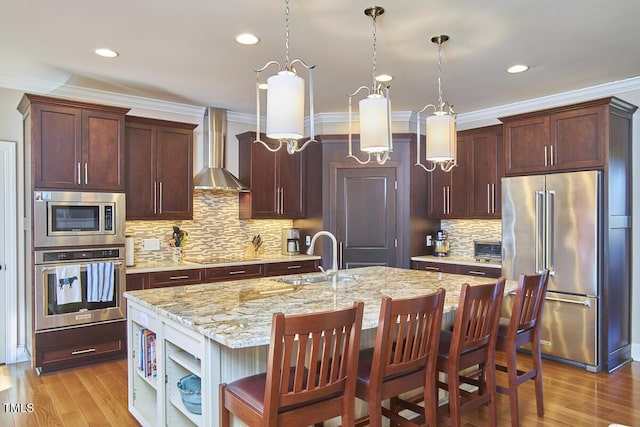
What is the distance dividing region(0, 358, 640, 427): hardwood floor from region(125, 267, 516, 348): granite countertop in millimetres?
911

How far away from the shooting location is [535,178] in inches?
170

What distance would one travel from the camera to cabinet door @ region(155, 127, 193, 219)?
4789mm

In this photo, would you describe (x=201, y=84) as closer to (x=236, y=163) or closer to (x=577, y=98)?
(x=236, y=163)

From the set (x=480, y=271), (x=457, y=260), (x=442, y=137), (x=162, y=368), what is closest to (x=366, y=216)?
(x=457, y=260)

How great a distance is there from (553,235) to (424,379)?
8.71 feet

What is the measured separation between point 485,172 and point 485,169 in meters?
0.04

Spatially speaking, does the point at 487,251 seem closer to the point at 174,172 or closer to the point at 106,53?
the point at 174,172

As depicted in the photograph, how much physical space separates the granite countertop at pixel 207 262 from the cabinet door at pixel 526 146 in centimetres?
256

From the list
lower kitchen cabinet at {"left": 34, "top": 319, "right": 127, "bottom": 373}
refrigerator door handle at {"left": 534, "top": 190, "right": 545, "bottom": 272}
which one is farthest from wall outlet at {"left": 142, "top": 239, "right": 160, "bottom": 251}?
refrigerator door handle at {"left": 534, "top": 190, "right": 545, "bottom": 272}

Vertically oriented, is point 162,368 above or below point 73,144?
below

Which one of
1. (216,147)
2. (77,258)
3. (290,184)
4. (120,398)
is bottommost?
(120,398)

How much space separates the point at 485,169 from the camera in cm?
528

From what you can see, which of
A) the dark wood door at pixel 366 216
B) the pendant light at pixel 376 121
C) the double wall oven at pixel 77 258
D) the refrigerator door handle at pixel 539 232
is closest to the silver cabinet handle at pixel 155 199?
the double wall oven at pixel 77 258

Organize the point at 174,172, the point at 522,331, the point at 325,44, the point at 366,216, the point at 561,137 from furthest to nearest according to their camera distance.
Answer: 1. the point at 366,216
2. the point at 174,172
3. the point at 561,137
4. the point at 325,44
5. the point at 522,331
